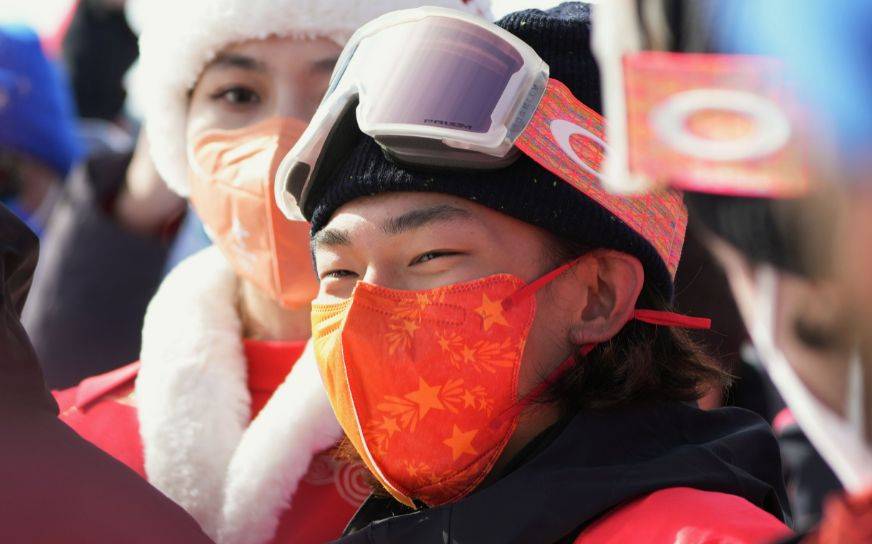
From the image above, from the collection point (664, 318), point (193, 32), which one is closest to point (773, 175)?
point (664, 318)

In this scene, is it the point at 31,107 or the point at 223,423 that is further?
the point at 31,107

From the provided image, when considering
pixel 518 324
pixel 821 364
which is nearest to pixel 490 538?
pixel 518 324

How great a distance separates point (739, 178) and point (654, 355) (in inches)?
52.3

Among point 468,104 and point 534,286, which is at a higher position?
point 468,104

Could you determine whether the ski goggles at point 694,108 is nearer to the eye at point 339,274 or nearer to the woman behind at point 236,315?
the eye at point 339,274

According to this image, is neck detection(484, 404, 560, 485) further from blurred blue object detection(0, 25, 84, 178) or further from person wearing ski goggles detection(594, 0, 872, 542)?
blurred blue object detection(0, 25, 84, 178)

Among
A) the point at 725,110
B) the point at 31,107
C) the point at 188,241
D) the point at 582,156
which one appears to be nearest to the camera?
the point at 725,110

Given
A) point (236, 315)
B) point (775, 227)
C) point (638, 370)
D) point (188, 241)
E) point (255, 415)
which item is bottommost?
point (188, 241)

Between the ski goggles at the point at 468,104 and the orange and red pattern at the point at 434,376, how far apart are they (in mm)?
232

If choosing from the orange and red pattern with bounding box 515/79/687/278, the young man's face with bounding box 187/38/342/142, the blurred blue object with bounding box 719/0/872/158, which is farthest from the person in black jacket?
the young man's face with bounding box 187/38/342/142

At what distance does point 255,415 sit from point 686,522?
4.54 feet

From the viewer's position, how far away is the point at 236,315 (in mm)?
3018

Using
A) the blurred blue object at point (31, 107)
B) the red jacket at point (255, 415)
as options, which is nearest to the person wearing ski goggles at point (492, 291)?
the red jacket at point (255, 415)

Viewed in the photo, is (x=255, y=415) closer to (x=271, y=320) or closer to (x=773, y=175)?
(x=271, y=320)
